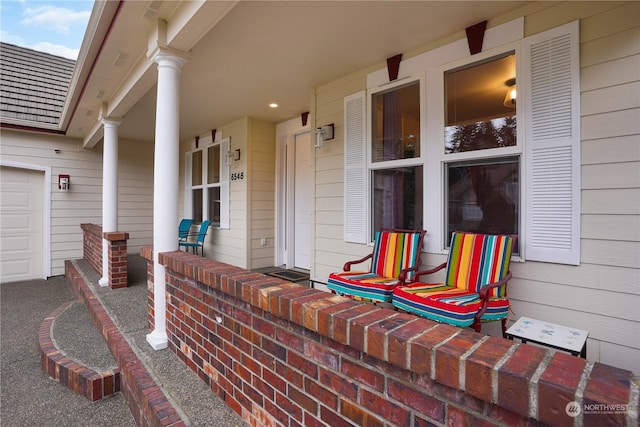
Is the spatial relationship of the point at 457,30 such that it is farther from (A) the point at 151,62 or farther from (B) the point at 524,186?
(A) the point at 151,62

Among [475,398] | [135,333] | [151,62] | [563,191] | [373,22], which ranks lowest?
[135,333]

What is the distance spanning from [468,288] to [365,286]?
2.59 ft

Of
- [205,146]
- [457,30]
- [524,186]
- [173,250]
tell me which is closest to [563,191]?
[524,186]

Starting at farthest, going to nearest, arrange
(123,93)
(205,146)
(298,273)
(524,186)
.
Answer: (205,146) → (298,273) → (123,93) → (524,186)

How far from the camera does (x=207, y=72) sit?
11.7ft

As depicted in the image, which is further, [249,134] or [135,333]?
[249,134]

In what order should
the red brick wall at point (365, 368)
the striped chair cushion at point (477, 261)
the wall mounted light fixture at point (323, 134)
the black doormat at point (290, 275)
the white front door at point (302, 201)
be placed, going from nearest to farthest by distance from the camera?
the red brick wall at point (365, 368), the striped chair cushion at point (477, 261), the wall mounted light fixture at point (323, 134), the black doormat at point (290, 275), the white front door at point (302, 201)

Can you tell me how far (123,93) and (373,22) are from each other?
278 cm

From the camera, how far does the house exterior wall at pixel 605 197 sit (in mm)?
1959

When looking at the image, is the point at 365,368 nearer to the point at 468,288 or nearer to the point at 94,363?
the point at 468,288

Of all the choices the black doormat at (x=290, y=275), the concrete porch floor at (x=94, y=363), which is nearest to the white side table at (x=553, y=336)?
the concrete porch floor at (x=94, y=363)

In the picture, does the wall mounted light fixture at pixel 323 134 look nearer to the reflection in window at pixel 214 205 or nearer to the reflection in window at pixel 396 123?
the reflection in window at pixel 396 123

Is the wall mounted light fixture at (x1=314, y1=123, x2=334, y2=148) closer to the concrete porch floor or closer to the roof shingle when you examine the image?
the concrete porch floor

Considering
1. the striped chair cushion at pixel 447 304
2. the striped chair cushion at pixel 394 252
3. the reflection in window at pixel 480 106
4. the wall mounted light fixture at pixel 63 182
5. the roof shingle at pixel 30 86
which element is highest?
the roof shingle at pixel 30 86
